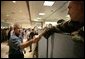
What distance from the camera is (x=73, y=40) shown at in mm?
767

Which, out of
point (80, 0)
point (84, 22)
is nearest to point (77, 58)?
point (84, 22)

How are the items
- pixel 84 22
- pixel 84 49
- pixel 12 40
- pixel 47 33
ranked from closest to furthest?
pixel 84 49 → pixel 84 22 → pixel 47 33 → pixel 12 40

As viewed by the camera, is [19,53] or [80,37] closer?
[80,37]

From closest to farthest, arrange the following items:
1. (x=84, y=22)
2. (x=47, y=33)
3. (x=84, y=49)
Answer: (x=84, y=49) → (x=84, y=22) → (x=47, y=33)

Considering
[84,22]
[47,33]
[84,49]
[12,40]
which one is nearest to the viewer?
[84,49]

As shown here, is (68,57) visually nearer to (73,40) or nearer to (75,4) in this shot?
(73,40)

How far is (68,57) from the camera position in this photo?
83 centimetres

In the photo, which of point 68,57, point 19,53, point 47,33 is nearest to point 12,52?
point 19,53

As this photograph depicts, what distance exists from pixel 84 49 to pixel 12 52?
3373 mm

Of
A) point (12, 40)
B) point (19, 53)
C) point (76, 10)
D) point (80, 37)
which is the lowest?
point (19, 53)

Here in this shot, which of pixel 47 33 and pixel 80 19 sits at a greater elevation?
pixel 80 19

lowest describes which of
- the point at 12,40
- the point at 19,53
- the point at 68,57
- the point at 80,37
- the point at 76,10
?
the point at 19,53

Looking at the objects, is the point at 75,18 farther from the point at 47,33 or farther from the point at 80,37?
the point at 47,33

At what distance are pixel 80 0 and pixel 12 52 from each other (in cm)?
326
